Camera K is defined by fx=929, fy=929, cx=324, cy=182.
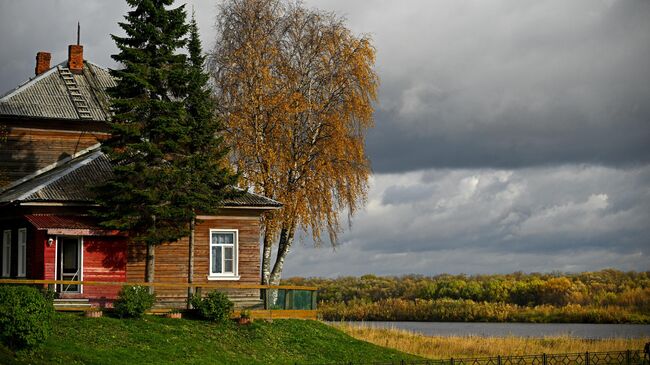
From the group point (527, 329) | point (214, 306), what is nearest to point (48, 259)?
point (214, 306)

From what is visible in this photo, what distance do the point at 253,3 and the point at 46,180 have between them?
48.2 feet

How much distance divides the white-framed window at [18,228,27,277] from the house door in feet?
5.04

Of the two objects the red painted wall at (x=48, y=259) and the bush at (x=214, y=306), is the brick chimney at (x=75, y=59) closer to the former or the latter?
the red painted wall at (x=48, y=259)

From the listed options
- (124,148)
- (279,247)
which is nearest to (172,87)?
(124,148)

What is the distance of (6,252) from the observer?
4066 centimetres

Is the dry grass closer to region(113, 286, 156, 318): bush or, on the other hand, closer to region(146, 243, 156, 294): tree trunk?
region(146, 243, 156, 294): tree trunk

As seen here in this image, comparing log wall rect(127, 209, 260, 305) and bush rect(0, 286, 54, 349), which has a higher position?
log wall rect(127, 209, 260, 305)

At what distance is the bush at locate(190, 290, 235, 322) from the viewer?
35594 mm

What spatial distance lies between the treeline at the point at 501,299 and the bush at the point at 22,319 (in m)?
46.1

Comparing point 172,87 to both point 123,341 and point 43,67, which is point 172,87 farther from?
point 43,67

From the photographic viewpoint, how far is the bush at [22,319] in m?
26.4

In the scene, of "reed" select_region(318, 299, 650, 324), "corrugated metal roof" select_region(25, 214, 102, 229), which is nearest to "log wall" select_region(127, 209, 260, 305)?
"corrugated metal roof" select_region(25, 214, 102, 229)

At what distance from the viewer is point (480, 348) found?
40906 mm

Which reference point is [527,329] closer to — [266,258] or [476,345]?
[476,345]
